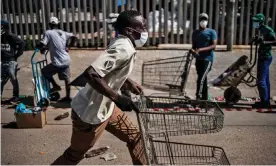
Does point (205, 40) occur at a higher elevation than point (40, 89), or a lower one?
higher

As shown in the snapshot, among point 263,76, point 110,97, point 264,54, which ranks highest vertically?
point 110,97

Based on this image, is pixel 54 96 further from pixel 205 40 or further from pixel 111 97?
pixel 111 97

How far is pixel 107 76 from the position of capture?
3.43 meters

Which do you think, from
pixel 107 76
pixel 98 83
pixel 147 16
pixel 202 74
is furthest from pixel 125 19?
pixel 147 16

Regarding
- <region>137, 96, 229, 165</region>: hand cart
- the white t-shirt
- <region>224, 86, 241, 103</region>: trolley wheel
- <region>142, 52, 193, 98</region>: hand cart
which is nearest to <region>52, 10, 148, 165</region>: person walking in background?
the white t-shirt

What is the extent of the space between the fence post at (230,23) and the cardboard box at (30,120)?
6543mm

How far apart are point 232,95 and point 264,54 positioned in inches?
36.7

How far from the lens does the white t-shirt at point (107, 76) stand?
3.29 metres

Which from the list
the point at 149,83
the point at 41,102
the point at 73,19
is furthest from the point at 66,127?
the point at 73,19

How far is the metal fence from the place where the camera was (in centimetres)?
1116

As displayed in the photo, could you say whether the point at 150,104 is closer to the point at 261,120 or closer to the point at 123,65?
the point at 123,65

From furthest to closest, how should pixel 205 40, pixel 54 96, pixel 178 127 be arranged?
pixel 54 96 → pixel 205 40 → pixel 178 127

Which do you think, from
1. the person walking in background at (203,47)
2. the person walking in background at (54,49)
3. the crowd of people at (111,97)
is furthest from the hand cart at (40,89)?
the crowd of people at (111,97)

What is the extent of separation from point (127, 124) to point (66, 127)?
248cm
